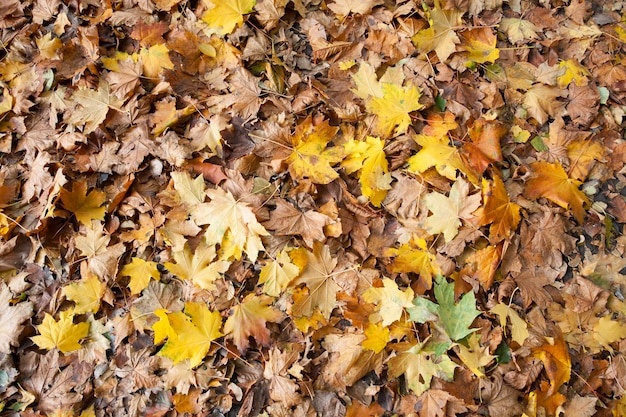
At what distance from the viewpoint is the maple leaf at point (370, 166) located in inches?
79.6

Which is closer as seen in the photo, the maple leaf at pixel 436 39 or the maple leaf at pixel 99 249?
the maple leaf at pixel 99 249

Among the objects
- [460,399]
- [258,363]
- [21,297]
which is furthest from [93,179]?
[460,399]

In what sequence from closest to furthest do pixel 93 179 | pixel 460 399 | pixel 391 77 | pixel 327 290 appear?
1. pixel 460 399
2. pixel 327 290
3. pixel 93 179
4. pixel 391 77

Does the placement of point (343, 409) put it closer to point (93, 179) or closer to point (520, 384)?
point (520, 384)

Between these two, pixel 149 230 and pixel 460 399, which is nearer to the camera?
pixel 460 399

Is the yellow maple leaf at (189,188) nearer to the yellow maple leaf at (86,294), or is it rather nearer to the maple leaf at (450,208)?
the yellow maple leaf at (86,294)

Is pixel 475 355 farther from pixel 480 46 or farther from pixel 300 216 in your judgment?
pixel 480 46

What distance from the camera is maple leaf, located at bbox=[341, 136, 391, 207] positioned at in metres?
2.02

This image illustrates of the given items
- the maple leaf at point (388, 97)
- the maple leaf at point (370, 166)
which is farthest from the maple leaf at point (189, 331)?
the maple leaf at point (388, 97)

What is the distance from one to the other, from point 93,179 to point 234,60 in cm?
83

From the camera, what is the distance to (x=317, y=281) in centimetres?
193

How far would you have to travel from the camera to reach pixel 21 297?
76.6 inches

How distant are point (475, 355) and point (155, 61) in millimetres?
1876

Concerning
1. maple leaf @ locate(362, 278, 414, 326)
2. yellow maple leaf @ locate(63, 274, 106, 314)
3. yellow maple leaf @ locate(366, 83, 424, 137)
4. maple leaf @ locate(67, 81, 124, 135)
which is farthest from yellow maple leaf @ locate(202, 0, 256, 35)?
maple leaf @ locate(362, 278, 414, 326)
